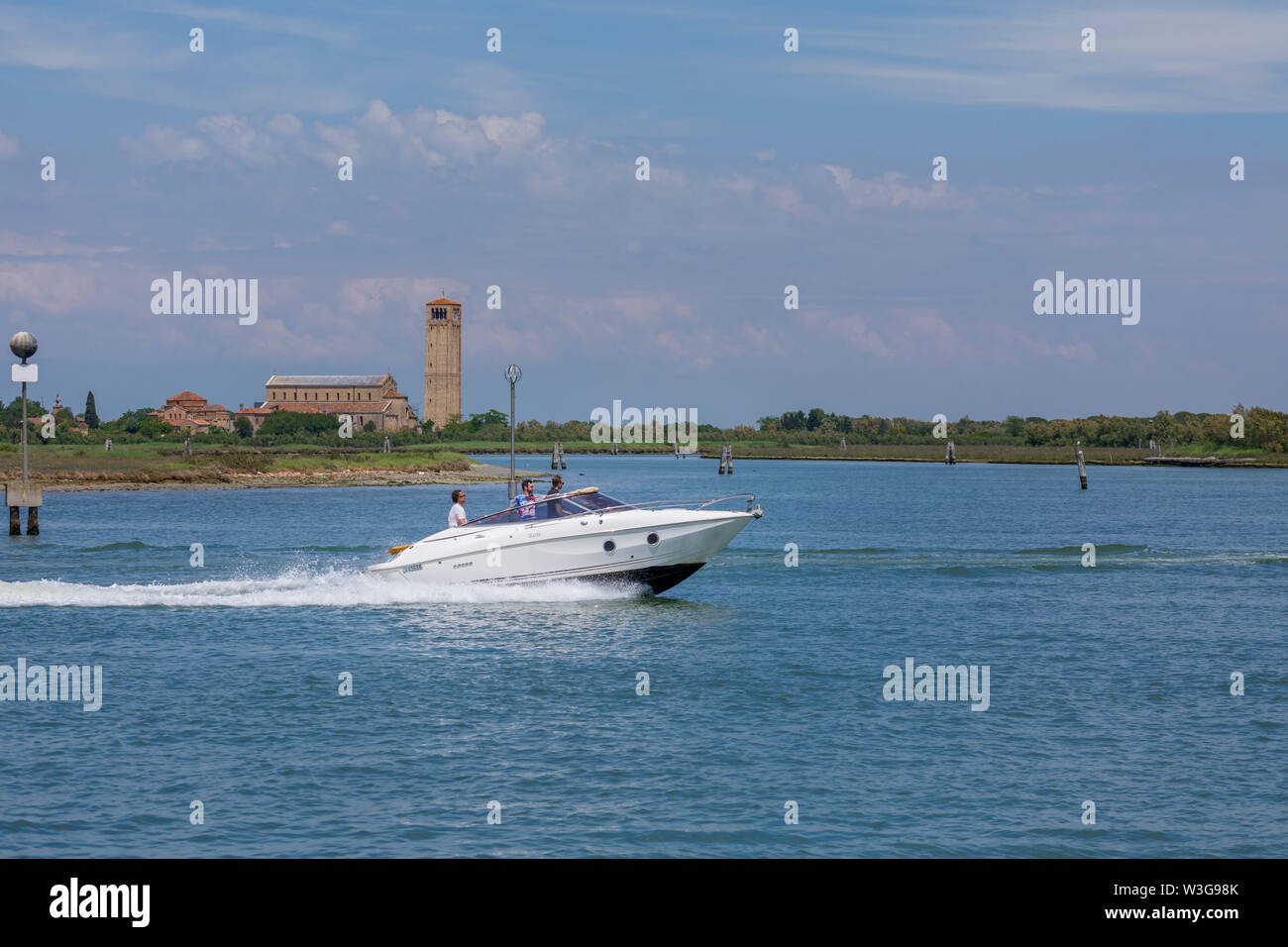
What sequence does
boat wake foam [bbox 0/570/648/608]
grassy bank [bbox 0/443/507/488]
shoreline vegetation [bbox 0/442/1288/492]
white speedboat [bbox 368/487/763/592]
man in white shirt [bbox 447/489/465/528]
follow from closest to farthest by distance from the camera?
man in white shirt [bbox 447/489/465/528] → white speedboat [bbox 368/487/763/592] → boat wake foam [bbox 0/570/648/608] → shoreline vegetation [bbox 0/442/1288/492] → grassy bank [bbox 0/443/507/488]

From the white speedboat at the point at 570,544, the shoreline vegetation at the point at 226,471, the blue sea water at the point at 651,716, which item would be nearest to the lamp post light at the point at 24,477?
the blue sea water at the point at 651,716

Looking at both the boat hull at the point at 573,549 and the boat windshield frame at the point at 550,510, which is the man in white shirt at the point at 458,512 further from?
the boat hull at the point at 573,549

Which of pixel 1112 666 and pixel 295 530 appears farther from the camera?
pixel 295 530

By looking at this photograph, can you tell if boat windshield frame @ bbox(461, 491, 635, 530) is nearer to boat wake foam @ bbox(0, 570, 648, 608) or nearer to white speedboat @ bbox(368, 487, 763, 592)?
white speedboat @ bbox(368, 487, 763, 592)

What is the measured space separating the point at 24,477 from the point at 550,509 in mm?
32422

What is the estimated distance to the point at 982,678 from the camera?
21297 millimetres

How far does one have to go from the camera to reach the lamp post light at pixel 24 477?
152 ft

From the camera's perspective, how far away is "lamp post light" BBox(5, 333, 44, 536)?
152 feet

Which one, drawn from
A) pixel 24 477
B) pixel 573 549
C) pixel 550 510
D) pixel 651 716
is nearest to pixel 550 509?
pixel 550 510

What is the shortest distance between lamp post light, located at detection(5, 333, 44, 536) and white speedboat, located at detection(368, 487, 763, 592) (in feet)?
85.3

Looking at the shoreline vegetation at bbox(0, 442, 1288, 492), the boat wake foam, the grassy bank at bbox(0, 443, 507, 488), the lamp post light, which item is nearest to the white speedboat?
the boat wake foam
